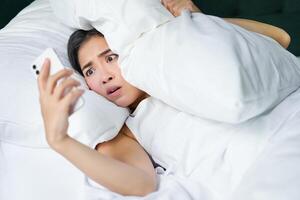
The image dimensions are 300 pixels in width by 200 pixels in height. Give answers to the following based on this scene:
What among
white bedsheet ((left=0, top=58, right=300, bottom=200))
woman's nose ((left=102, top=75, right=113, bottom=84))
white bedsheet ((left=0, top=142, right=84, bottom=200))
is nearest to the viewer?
white bedsheet ((left=0, top=58, right=300, bottom=200))

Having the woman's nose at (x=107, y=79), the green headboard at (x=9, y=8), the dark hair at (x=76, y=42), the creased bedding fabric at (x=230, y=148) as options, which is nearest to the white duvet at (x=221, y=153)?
the creased bedding fabric at (x=230, y=148)

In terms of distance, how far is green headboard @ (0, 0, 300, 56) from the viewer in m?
1.39

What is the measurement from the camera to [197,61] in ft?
2.62

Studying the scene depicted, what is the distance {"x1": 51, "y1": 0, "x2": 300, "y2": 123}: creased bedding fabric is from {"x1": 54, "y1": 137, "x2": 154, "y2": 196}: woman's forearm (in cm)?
16

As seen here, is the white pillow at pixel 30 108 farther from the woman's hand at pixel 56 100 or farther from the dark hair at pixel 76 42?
the woman's hand at pixel 56 100

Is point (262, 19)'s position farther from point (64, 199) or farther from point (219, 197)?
point (64, 199)

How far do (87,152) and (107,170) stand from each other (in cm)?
5

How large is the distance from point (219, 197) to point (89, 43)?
1.52 ft

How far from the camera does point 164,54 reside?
84cm

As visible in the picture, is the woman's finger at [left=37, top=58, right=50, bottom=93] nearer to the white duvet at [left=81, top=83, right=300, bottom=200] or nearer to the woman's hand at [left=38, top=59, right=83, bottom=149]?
the woman's hand at [left=38, top=59, right=83, bottom=149]

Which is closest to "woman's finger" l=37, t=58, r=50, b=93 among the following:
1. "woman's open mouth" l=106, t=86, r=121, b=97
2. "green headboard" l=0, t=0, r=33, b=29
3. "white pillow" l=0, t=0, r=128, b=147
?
"white pillow" l=0, t=0, r=128, b=147

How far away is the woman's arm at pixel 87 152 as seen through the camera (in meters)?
0.72

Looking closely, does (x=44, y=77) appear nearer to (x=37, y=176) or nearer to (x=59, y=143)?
(x=59, y=143)

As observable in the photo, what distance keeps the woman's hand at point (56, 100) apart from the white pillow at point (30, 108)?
141 mm
